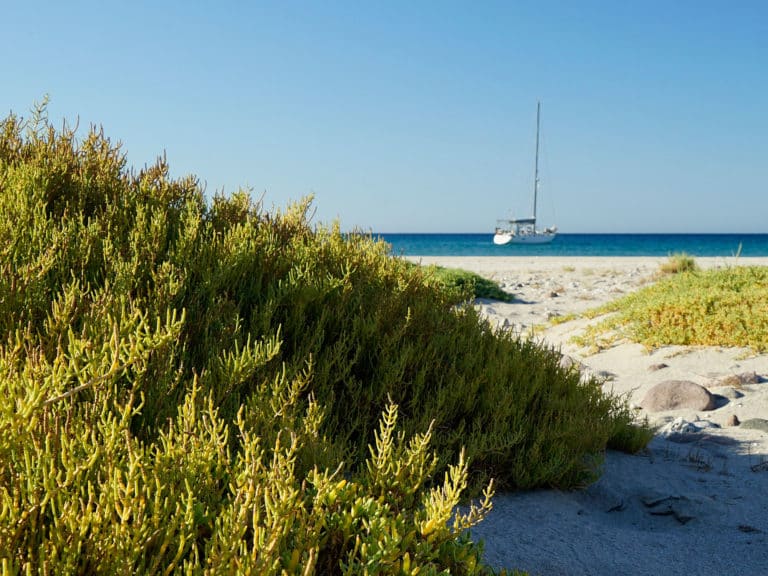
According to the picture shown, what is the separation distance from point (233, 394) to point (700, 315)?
848cm

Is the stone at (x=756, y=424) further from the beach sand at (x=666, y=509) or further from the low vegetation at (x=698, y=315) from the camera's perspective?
the low vegetation at (x=698, y=315)

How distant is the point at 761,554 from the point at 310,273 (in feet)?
11.0

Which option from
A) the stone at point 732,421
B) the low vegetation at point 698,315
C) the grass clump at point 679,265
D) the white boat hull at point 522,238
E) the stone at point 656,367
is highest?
the white boat hull at point 522,238

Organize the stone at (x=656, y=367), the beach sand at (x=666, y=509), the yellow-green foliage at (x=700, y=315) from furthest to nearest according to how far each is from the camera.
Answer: the yellow-green foliage at (x=700, y=315) → the stone at (x=656, y=367) → the beach sand at (x=666, y=509)

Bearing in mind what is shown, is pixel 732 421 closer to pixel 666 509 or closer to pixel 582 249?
pixel 666 509

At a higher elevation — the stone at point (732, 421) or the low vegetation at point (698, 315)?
the low vegetation at point (698, 315)

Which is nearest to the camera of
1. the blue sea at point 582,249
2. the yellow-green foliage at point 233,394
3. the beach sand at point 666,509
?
the yellow-green foliage at point 233,394

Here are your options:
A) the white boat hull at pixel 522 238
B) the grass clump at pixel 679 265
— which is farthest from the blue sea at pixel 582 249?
the grass clump at pixel 679 265

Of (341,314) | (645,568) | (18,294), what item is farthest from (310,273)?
(645,568)

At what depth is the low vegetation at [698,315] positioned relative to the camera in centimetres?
945

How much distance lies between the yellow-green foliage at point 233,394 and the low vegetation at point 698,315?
4.31m

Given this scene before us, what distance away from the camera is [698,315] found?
9.95 meters

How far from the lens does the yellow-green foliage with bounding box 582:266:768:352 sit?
372 inches

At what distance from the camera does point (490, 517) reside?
13.2 feet
